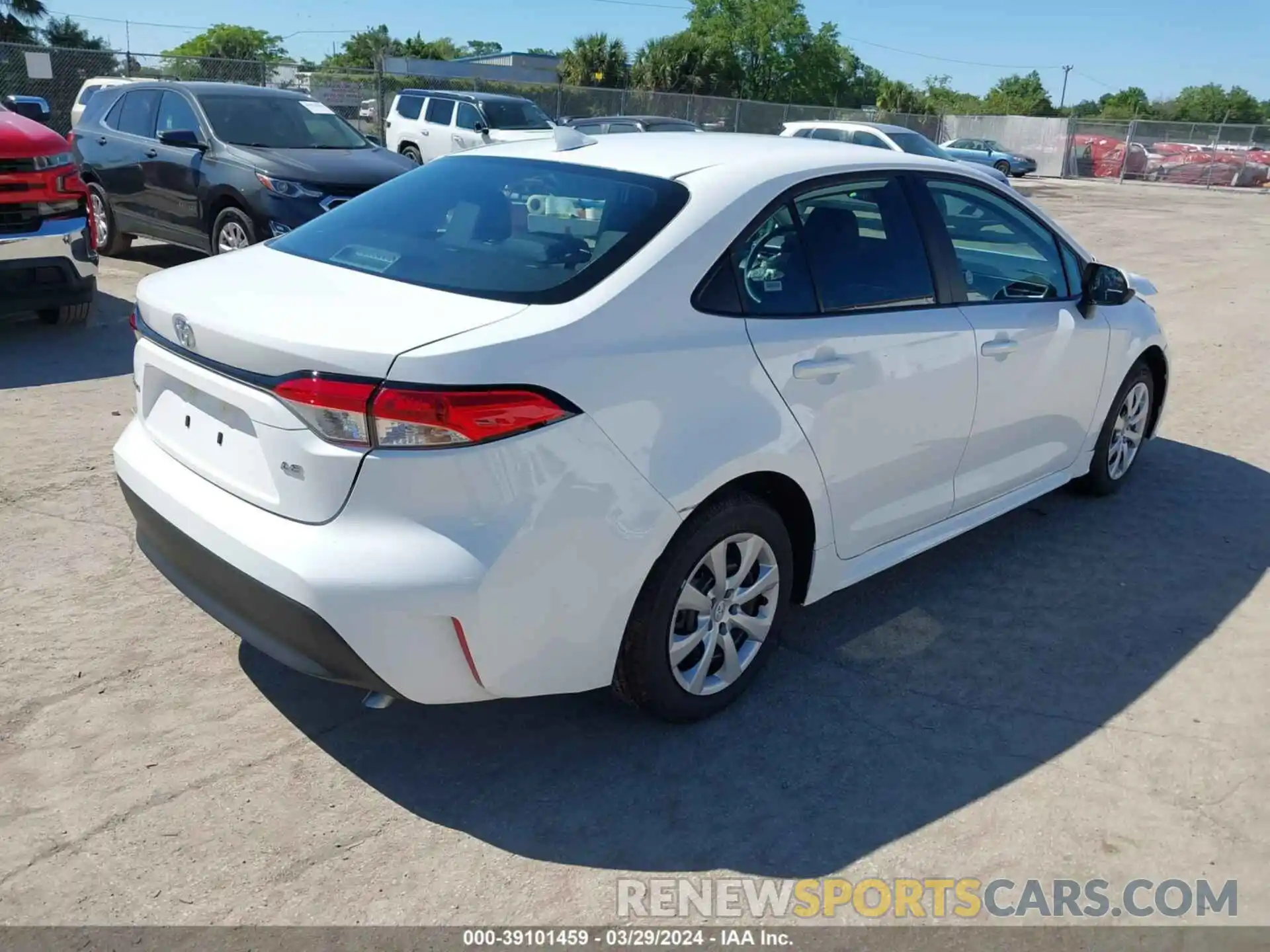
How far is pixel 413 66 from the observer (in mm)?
48344

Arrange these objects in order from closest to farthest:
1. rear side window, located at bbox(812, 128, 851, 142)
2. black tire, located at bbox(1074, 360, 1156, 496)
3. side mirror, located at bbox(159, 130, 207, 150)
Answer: black tire, located at bbox(1074, 360, 1156, 496) → side mirror, located at bbox(159, 130, 207, 150) → rear side window, located at bbox(812, 128, 851, 142)

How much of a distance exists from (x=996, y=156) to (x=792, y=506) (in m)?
37.8

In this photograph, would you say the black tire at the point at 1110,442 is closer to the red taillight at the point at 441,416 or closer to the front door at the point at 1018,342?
the front door at the point at 1018,342

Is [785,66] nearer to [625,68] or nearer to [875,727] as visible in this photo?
[625,68]

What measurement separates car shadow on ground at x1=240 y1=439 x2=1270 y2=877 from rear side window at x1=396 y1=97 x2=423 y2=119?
56.3 feet

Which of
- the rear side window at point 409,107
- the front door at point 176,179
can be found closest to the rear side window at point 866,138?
the rear side window at point 409,107

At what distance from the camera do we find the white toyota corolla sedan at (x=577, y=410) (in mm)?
2570

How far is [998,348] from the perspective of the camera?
407 centimetres

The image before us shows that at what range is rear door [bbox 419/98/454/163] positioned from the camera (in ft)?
60.9

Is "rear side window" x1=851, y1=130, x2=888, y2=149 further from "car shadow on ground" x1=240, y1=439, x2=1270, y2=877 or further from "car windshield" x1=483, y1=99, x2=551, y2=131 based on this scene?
"car shadow on ground" x1=240, y1=439, x2=1270, y2=877

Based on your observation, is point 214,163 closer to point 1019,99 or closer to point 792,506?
point 792,506

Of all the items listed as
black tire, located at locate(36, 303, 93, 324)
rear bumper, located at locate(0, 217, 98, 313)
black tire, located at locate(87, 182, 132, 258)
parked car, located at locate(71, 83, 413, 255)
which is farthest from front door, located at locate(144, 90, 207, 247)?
rear bumper, located at locate(0, 217, 98, 313)

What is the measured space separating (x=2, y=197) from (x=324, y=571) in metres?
5.60

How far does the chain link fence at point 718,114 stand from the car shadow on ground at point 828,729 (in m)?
17.5
